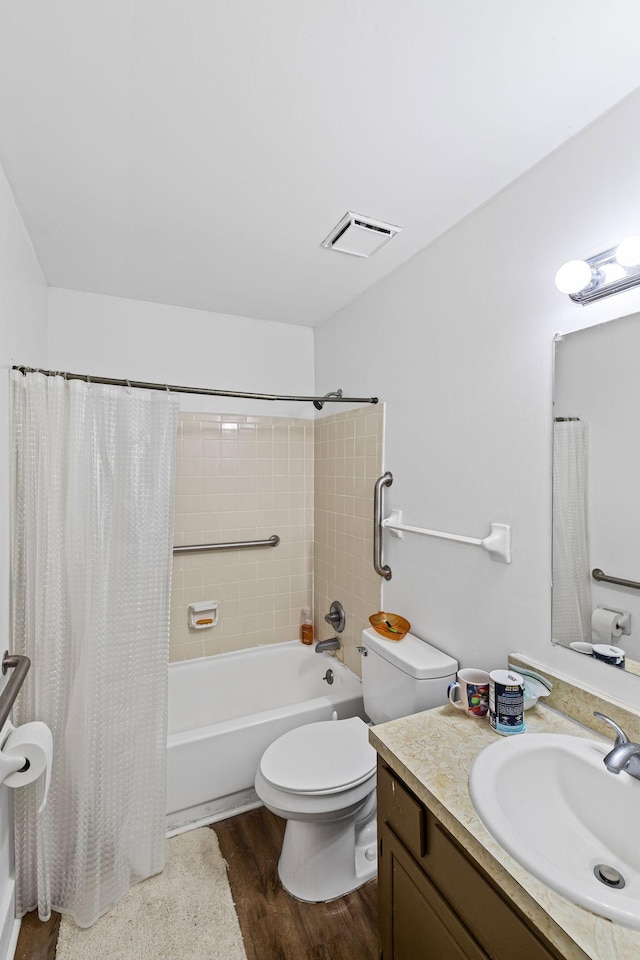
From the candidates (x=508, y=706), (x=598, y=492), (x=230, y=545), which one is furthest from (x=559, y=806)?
→ (x=230, y=545)

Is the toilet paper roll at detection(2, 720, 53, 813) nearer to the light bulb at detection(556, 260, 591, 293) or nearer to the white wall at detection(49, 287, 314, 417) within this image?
the white wall at detection(49, 287, 314, 417)

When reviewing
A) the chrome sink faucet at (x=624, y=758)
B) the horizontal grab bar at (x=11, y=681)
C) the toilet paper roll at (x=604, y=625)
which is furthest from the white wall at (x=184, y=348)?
the chrome sink faucet at (x=624, y=758)

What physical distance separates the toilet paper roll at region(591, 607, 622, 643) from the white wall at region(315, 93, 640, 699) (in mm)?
82

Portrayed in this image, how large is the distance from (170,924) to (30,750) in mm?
807

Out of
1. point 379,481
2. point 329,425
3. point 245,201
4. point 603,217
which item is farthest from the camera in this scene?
point 329,425

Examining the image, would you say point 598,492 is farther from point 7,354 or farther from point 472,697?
point 7,354

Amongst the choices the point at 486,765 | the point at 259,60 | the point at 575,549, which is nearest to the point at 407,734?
the point at 486,765

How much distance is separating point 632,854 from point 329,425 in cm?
A: 207

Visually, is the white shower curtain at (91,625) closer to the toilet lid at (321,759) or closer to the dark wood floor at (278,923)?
the dark wood floor at (278,923)

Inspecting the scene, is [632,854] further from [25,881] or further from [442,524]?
[25,881]

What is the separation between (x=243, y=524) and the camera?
260 centimetres

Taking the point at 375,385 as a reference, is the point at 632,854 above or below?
below

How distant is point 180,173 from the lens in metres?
1.33

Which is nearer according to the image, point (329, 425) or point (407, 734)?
point (407, 734)
